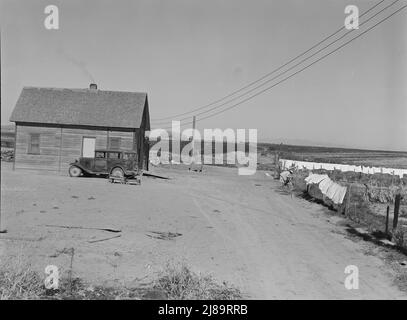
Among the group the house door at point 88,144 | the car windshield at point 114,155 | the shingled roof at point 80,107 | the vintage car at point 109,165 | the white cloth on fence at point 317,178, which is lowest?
the white cloth on fence at point 317,178

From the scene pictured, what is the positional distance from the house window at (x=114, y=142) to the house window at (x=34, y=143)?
199 inches

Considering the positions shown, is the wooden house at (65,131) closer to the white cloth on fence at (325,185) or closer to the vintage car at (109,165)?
the vintage car at (109,165)

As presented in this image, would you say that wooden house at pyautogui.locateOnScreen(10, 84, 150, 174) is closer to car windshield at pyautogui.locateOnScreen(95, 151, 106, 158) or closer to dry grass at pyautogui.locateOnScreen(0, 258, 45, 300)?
car windshield at pyautogui.locateOnScreen(95, 151, 106, 158)

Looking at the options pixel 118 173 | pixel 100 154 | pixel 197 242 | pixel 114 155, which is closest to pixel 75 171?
pixel 100 154

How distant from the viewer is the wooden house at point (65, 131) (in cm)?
2788

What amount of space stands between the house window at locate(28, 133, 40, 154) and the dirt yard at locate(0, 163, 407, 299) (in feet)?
38.5

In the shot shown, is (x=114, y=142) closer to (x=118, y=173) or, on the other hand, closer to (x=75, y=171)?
(x=75, y=171)

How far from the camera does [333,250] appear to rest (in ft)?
31.8

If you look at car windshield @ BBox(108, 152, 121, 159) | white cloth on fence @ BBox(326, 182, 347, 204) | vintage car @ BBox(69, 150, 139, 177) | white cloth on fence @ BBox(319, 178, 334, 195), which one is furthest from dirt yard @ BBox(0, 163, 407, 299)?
car windshield @ BBox(108, 152, 121, 159)

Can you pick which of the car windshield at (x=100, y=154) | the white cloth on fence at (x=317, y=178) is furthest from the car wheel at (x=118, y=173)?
the white cloth on fence at (x=317, y=178)

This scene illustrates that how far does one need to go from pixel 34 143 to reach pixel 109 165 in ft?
26.4

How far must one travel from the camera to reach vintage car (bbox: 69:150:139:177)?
76.1ft
